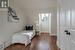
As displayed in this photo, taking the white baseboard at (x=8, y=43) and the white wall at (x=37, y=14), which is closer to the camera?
the white baseboard at (x=8, y=43)

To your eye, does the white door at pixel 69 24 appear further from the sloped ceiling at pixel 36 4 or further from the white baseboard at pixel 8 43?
the sloped ceiling at pixel 36 4

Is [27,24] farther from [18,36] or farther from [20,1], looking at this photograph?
[18,36]

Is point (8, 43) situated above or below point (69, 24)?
below

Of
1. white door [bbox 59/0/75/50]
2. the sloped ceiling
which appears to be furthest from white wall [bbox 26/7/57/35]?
white door [bbox 59/0/75/50]

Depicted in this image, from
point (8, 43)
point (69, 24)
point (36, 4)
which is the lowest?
point (8, 43)

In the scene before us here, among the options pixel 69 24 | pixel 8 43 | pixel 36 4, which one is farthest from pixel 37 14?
pixel 69 24

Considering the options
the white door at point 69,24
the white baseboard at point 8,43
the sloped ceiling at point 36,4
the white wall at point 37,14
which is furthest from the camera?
the white wall at point 37,14

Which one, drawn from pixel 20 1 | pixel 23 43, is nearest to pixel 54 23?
pixel 20 1

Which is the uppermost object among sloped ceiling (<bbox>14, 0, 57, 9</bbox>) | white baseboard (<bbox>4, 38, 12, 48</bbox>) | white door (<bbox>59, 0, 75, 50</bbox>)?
sloped ceiling (<bbox>14, 0, 57, 9</bbox>)

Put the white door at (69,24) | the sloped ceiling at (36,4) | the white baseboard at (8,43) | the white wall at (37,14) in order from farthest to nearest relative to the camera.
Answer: the white wall at (37,14), the sloped ceiling at (36,4), the white baseboard at (8,43), the white door at (69,24)

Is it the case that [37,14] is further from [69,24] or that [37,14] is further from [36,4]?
[69,24]

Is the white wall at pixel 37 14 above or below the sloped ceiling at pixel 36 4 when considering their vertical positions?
below

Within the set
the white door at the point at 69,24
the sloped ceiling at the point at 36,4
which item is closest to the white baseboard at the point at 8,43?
the white door at the point at 69,24

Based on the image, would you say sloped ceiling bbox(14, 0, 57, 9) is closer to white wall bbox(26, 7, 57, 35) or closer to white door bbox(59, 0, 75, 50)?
white wall bbox(26, 7, 57, 35)
